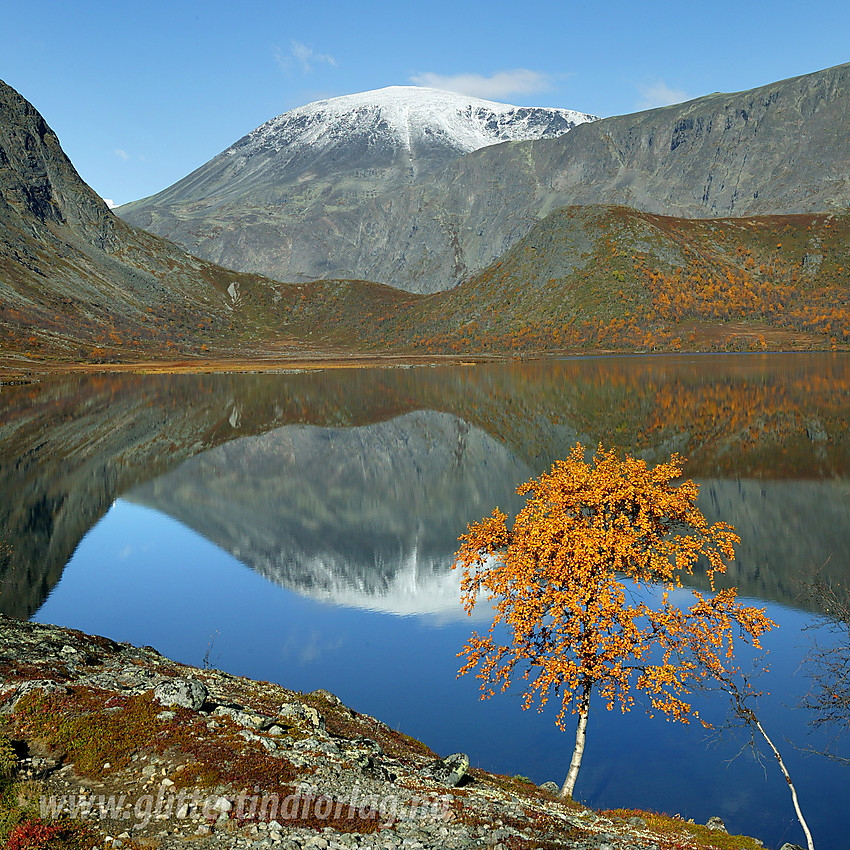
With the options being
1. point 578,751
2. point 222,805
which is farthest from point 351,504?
point 222,805

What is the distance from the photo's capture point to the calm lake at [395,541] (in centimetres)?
2036

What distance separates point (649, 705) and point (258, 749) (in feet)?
45.3

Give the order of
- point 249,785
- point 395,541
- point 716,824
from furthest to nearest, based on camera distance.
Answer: point 395,541
point 716,824
point 249,785

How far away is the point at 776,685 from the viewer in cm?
2334

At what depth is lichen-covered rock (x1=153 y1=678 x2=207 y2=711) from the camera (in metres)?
15.6

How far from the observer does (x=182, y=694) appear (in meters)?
15.8

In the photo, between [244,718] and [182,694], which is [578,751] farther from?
[182,694]

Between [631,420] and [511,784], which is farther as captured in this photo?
[631,420]

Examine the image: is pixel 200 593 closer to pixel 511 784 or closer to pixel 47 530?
pixel 47 530

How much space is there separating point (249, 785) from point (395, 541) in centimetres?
3161

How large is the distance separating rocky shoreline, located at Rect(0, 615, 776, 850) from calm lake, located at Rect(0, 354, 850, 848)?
139 inches

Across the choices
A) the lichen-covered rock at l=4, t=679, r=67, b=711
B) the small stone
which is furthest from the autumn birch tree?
the lichen-covered rock at l=4, t=679, r=67, b=711

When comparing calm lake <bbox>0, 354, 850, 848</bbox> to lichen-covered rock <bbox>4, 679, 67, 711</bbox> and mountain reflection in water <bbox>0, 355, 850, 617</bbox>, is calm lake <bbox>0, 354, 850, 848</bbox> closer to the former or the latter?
mountain reflection in water <bbox>0, 355, 850, 617</bbox>

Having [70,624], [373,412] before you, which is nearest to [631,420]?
[373,412]
